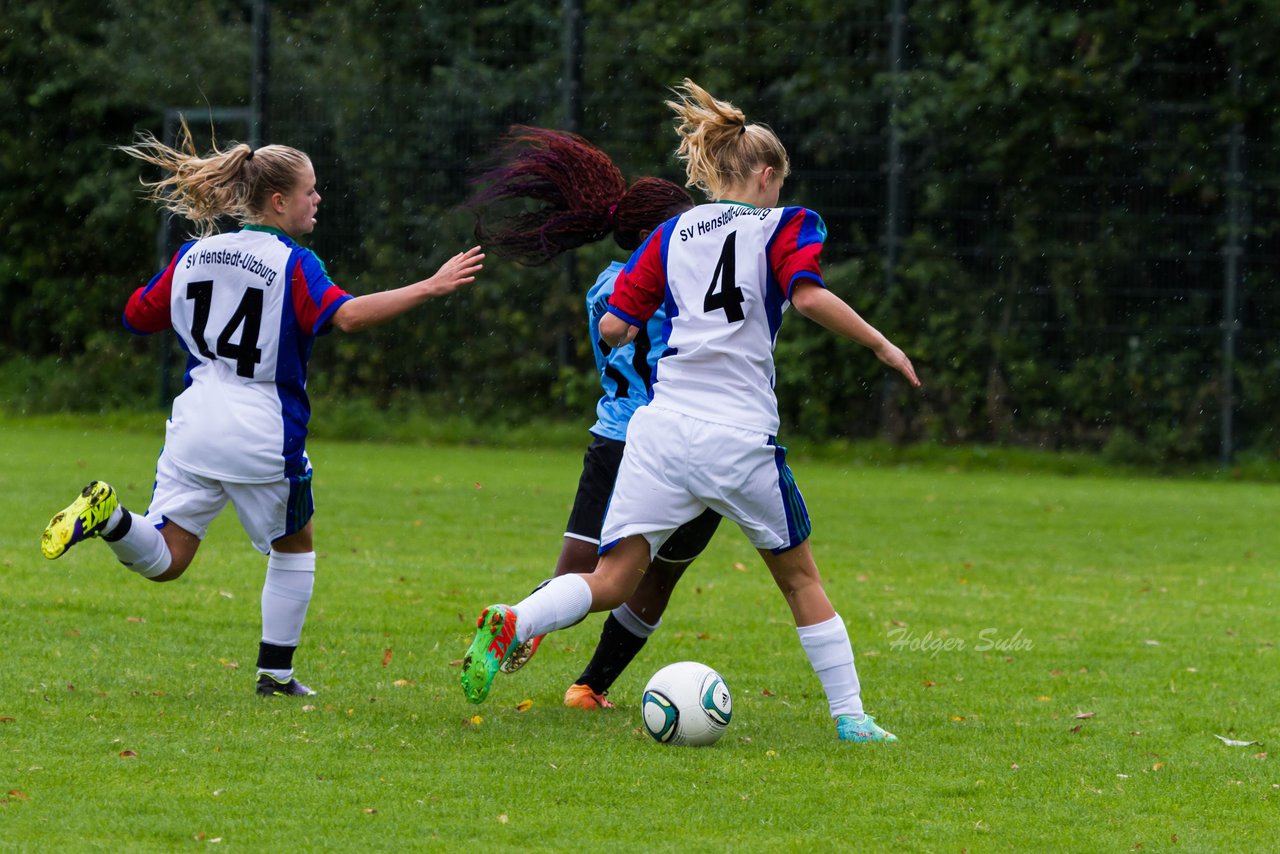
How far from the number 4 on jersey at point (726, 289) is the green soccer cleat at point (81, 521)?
1836mm

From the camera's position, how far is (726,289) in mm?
4809

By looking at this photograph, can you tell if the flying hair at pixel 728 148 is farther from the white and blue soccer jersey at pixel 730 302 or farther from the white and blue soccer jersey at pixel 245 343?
the white and blue soccer jersey at pixel 245 343

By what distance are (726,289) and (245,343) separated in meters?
1.52

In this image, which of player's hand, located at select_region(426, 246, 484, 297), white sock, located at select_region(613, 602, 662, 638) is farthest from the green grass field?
player's hand, located at select_region(426, 246, 484, 297)

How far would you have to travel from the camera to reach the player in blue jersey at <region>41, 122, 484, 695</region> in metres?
5.12

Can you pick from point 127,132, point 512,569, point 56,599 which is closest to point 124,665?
point 56,599

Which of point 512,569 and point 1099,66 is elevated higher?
point 1099,66

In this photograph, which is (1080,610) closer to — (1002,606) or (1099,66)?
(1002,606)

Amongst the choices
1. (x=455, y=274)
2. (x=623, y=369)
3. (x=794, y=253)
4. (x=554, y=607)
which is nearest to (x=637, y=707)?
(x=554, y=607)

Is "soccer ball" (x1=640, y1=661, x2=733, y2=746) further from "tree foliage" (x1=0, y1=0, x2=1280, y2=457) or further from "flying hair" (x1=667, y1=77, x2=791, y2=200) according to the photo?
"tree foliage" (x1=0, y1=0, x2=1280, y2=457)

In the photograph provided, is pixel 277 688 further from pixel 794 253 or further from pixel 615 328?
pixel 794 253

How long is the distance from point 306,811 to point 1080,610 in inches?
206

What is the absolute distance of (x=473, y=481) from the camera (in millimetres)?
14266

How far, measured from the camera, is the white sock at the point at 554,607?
466 centimetres
